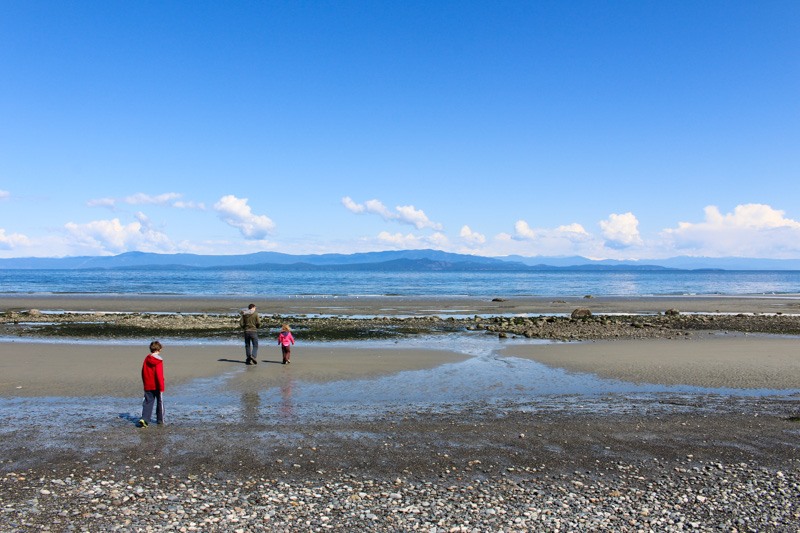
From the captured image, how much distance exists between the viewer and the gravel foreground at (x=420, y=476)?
7855 mm

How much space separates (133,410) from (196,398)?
1.78 m

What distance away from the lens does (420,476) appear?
9586 millimetres

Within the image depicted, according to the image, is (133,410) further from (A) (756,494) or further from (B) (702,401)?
(B) (702,401)

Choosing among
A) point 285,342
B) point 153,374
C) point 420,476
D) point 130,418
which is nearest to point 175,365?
point 285,342

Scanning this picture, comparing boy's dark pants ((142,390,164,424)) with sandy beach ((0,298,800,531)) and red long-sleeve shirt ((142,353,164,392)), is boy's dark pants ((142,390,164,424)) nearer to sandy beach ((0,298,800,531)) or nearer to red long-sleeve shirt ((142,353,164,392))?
red long-sleeve shirt ((142,353,164,392))

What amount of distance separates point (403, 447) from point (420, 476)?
61.5 inches

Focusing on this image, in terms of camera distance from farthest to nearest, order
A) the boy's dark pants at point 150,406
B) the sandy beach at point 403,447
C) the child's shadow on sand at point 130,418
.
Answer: the child's shadow on sand at point 130,418, the boy's dark pants at point 150,406, the sandy beach at point 403,447

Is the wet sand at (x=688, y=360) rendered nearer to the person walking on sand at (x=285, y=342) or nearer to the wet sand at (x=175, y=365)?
the wet sand at (x=175, y=365)

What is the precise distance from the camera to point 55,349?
81.3 feet

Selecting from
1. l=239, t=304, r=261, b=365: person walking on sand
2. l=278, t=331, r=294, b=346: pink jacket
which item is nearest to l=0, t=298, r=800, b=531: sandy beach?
l=239, t=304, r=261, b=365: person walking on sand

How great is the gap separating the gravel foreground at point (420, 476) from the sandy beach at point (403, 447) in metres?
0.04

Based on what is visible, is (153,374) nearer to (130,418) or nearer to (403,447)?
(130,418)

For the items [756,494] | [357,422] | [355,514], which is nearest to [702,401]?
[756,494]

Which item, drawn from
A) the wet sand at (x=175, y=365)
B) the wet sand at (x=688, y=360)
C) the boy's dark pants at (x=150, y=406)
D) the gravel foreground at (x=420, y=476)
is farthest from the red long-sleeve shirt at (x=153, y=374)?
the wet sand at (x=688, y=360)
